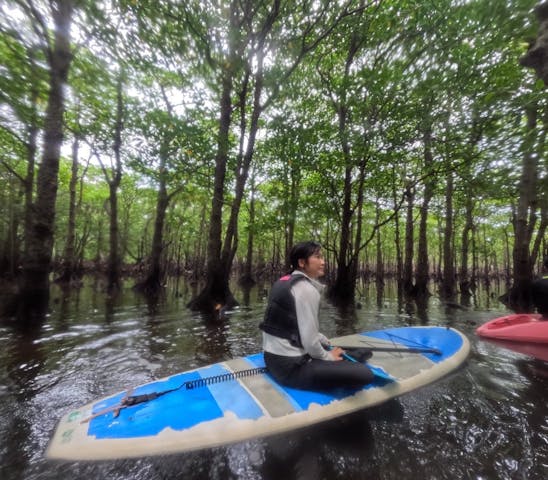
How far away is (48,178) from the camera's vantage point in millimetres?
5805

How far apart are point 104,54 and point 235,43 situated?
2979mm

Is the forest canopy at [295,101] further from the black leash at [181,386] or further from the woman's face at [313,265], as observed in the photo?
the black leash at [181,386]

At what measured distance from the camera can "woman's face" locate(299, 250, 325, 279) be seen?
2525 mm

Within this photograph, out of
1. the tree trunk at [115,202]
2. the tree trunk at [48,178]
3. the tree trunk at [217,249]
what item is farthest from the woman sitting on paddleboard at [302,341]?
the tree trunk at [115,202]

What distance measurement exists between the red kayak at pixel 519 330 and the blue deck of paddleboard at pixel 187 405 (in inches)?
158

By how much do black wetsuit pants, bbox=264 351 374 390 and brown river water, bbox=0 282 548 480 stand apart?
33 cm

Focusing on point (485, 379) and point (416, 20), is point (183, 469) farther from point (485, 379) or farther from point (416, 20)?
point (416, 20)

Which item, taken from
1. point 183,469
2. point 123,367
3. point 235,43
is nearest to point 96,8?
point 235,43

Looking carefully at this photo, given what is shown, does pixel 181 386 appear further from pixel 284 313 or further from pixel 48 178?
pixel 48 178

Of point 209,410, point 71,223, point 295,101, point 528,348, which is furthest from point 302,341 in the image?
point 71,223

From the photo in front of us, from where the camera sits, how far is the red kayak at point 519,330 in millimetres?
4625

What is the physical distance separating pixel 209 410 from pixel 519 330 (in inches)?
228

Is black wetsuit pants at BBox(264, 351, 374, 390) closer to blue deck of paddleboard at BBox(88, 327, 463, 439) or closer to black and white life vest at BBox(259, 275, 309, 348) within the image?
blue deck of paddleboard at BBox(88, 327, 463, 439)

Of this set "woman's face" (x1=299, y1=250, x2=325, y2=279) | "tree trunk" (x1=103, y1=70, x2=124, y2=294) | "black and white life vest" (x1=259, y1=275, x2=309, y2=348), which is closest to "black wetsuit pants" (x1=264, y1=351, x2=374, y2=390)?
"black and white life vest" (x1=259, y1=275, x2=309, y2=348)
